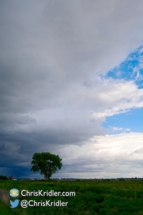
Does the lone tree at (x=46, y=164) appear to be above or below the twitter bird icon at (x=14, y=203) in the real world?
above

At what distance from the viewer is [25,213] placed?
1944 cm

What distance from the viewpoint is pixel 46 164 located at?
10525 centimetres

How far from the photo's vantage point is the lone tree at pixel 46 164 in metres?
105

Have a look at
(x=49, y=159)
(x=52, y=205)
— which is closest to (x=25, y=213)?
(x=52, y=205)

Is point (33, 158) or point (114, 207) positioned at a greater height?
point (33, 158)

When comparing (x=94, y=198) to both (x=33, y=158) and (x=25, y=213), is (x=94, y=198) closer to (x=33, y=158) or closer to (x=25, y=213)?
(x=25, y=213)

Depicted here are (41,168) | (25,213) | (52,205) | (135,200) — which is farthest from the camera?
(41,168)

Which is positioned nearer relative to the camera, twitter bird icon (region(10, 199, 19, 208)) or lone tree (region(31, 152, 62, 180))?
twitter bird icon (region(10, 199, 19, 208))

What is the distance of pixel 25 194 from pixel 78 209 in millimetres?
8193

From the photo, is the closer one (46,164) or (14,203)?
(14,203)

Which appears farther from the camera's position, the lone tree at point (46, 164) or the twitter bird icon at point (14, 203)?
the lone tree at point (46, 164)

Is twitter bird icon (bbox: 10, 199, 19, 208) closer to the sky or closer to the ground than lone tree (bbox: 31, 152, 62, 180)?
closer to the ground

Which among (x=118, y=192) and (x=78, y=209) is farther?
(x=118, y=192)

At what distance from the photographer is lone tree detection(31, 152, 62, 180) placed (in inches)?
4139
